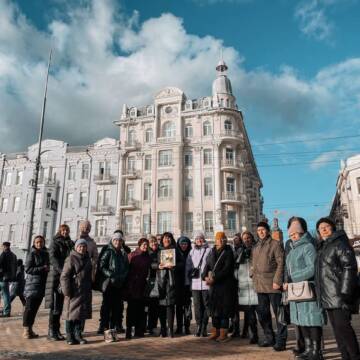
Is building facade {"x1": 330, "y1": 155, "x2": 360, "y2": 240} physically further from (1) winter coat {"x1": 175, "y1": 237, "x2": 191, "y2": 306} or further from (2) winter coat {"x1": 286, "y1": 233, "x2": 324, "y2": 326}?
(2) winter coat {"x1": 286, "y1": 233, "x2": 324, "y2": 326}

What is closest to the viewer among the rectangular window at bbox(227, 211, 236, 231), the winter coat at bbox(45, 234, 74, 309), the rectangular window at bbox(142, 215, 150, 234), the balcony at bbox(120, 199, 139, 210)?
the winter coat at bbox(45, 234, 74, 309)

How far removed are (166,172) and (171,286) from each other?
32608mm

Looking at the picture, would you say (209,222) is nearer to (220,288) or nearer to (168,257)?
(168,257)

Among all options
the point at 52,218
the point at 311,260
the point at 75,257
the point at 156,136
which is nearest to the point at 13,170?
the point at 52,218

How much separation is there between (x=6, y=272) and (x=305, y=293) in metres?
8.92

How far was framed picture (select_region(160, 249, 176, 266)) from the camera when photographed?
742cm

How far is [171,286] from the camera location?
7.34m

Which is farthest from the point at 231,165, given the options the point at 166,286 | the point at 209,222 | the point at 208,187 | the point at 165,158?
the point at 166,286

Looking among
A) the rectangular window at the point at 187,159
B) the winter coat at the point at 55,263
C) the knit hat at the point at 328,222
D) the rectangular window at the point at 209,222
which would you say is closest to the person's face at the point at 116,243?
the winter coat at the point at 55,263

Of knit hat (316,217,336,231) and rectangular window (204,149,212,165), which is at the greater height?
rectangular window (204,149,212,165)

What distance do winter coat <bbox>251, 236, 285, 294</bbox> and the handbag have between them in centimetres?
76

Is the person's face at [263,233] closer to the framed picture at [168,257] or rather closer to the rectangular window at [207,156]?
the framed picture at [168,257]

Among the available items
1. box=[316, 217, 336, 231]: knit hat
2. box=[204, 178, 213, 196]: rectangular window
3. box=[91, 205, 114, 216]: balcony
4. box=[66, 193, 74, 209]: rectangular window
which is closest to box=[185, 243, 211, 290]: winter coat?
box=[316, 217, 336, 231]: knit hat

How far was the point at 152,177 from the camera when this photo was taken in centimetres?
4016
